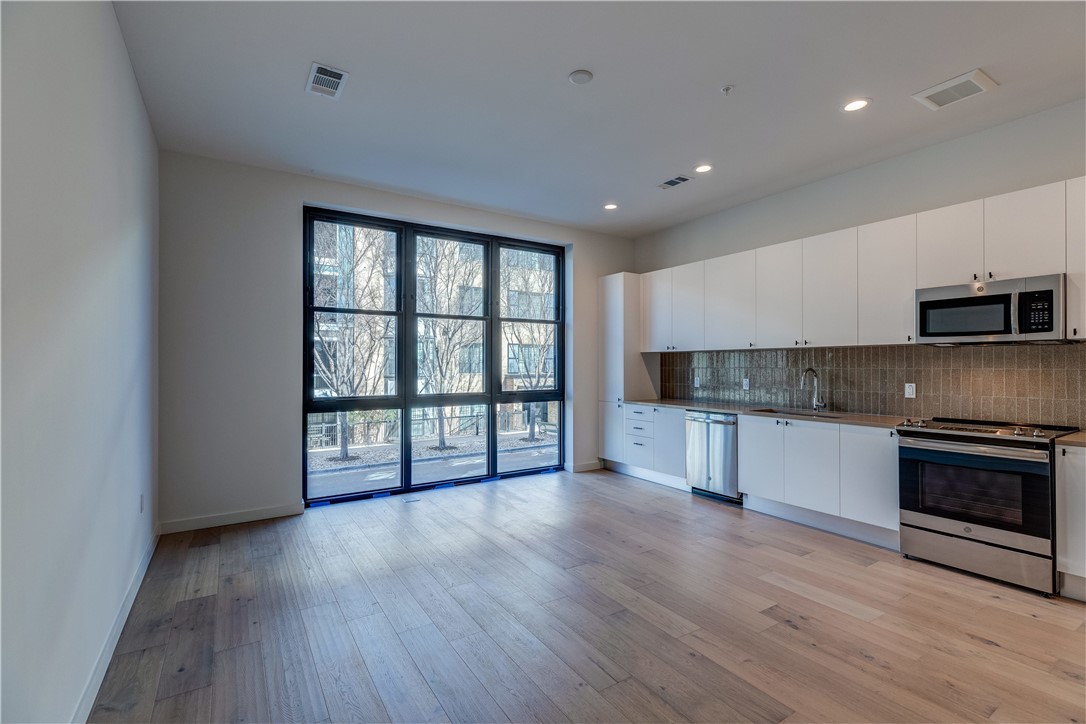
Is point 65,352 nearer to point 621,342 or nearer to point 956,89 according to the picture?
point 956,89

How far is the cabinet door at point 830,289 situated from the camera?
378 cm

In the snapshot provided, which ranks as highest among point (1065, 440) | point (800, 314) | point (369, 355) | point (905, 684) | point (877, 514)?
point (800, 314)

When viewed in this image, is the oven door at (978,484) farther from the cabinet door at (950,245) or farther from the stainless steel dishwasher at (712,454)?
the stainless steel dishwasher at (712,454)

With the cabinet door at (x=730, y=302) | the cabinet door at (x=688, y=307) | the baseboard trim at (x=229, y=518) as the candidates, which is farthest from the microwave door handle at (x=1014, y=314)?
the baseboard trim at (x=229, y=518)

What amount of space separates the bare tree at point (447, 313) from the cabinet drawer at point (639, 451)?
1.78m

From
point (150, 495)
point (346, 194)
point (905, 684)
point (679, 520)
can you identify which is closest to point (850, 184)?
point (679, 520)

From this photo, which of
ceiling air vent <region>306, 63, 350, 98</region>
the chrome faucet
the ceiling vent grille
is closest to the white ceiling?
ceiling air vent <region>306, 63, 350, 98</region>

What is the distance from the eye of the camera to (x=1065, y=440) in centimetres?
268

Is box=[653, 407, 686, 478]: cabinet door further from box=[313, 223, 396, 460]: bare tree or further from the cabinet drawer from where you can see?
box=[313, 223, 396, 460]: bare tree

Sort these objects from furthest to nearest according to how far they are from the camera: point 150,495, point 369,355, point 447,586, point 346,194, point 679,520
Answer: point 369,355 < point 346,194 < point 679,520 < point 150,495 < point 447,586

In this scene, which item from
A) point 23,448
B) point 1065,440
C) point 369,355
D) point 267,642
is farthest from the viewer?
point 369,355

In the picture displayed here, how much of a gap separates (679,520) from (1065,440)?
2350mm

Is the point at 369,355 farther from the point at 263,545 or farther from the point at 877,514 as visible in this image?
the point at 877,514

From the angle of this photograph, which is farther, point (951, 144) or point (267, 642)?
point (951, 144)
